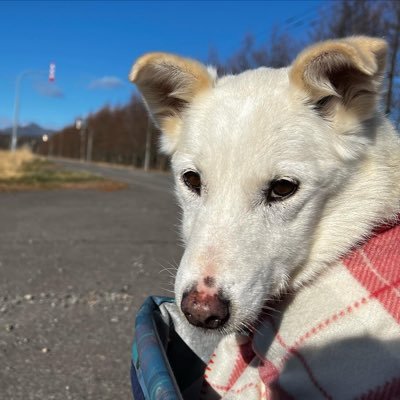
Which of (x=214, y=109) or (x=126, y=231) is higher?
(x=214, y=109)

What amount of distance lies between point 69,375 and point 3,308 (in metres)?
1.63

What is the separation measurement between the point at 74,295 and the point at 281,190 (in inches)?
154

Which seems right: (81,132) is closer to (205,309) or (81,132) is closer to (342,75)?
(342,75)

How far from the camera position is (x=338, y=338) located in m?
1.87

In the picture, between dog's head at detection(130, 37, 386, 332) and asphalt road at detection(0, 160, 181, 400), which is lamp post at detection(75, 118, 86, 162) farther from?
dog's head at detection(130, 37, 386, 332)

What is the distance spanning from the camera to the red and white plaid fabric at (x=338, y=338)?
5.78 feet

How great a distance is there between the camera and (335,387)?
5.85 feet

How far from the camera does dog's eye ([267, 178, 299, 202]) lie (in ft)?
6.94

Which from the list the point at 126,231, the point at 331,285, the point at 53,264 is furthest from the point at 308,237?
the point at 126,231

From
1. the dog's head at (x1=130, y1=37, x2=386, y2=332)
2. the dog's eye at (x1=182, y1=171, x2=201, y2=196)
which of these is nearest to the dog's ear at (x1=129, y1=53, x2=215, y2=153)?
the dog's head at (x1=130, y1=37, x2=386, y2=332)

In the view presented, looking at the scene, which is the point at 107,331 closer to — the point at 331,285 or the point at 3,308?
the point at 3,308

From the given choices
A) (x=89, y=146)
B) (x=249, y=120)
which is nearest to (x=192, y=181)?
(x=249, y=120)

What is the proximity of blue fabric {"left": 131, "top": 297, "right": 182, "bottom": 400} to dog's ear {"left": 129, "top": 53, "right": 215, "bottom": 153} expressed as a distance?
93 centimetres

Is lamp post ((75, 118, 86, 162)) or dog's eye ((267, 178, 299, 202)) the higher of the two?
dog's eye ((267, 178, 299, 202))
